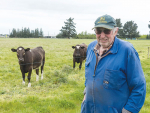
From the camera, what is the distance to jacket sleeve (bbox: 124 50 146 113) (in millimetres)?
2033

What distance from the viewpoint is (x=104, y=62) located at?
215 cm

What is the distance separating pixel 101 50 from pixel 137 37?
9713 cm

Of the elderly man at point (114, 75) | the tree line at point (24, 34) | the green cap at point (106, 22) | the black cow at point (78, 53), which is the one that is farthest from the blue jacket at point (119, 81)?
the tree line at point (24, 34)

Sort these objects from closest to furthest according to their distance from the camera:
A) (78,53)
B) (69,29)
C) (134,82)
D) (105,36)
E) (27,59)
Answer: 1. (134,82)
2. (105,36)
3. (27,59)
4. (78,53)
5. (69,29)

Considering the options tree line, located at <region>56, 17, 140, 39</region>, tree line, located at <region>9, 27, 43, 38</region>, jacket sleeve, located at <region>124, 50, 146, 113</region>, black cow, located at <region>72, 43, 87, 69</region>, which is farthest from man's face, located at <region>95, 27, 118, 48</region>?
tree line, located at <region>9, 27, 43, 38</region>

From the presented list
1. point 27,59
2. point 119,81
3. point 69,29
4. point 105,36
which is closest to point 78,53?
point 27,59

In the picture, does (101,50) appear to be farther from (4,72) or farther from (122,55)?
(4,72)

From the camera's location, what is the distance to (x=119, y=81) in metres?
2.08

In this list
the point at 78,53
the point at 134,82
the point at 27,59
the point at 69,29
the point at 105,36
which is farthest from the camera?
the point at 69,29

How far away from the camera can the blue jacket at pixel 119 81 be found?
6.72 ft

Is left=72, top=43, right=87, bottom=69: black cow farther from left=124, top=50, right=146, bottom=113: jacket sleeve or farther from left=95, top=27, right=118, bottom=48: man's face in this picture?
left=124, top=50, right=146, bottom=113: jacket sleeve

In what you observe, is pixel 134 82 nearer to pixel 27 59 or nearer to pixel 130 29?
pixel 27 59

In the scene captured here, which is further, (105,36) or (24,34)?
(24,34)

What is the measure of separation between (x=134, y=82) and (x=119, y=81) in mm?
190
